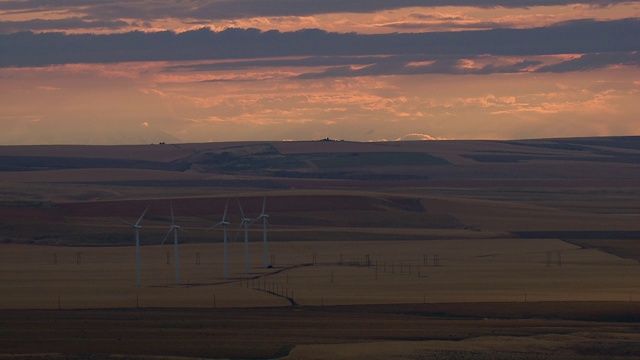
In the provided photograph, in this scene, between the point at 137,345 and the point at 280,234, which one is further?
the point at 280,234

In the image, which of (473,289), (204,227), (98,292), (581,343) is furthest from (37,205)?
(581,343)

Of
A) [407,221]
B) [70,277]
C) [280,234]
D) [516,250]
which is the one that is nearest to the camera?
[70,277]

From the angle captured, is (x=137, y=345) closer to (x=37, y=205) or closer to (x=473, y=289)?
(x=473, y=289)

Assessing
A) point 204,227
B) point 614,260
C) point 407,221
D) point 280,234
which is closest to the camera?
point 614,260

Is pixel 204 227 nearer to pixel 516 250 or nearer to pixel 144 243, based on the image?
pixel 144 243

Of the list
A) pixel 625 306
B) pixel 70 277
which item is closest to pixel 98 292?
pixel 70 277

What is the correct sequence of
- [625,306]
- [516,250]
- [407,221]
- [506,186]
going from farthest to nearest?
[506,186]
[407,221]
[516,250]
[625,306]
